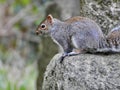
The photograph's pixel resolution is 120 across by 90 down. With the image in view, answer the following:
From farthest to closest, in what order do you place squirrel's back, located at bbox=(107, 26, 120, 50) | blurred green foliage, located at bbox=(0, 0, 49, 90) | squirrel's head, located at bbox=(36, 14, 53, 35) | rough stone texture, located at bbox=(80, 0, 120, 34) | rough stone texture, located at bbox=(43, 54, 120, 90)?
blurred green foliage, located at bbox=(0, 0, 49, 90) → squirrel's head, located at bbox=(36, 14, 53, 35) → rough stone texture, located at bbox=(80, 0, 120, 34) → squirrel's back, located at bbox=(107, 26, 120, 50) → rough stone texture, located at bbox=(43, 54, 120, 90)

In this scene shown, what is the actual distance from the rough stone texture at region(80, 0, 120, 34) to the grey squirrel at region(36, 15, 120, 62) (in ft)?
1.07

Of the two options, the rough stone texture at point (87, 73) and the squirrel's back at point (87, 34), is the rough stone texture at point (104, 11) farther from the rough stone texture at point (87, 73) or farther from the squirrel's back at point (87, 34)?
the rough stone texture at point (87, 73)

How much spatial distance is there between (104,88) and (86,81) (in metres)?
0.21

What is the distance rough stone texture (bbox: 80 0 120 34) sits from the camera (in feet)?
23.3

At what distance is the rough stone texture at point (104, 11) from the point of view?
7.09 meters

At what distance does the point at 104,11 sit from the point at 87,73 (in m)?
1.26

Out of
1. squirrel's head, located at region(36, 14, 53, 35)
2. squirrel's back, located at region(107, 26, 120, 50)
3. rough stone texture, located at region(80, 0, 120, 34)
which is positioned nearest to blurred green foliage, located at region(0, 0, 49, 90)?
squirrel's head, located at region(36, 14, 53, 35)

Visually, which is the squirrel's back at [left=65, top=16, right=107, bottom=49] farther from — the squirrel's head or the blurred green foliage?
the blurred green foliage

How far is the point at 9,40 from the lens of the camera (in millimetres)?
16125

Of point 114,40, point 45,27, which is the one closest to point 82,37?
point 114,40

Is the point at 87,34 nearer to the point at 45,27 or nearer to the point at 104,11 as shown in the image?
the point at 104,11

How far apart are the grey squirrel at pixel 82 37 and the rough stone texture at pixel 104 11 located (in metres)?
0.33

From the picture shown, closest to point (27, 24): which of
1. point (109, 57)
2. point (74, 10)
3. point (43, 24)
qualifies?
point (74, 10)

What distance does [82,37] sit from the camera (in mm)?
6680
